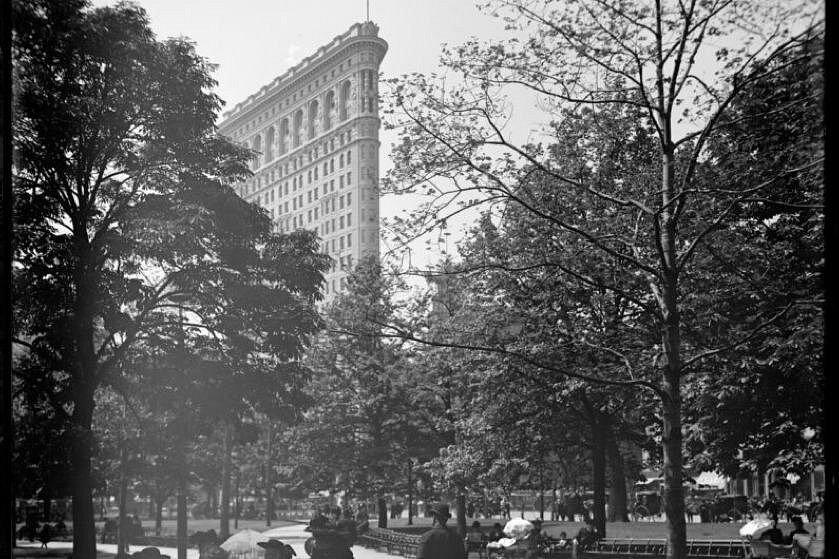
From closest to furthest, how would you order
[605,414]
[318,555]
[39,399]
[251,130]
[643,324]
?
1. [318,555]
2. [39,399]
3. [643,324]
4. [251,130]
5. [605,414]

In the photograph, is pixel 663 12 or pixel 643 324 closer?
pixel 663 12

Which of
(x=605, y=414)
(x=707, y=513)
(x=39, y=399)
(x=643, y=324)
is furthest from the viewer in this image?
(x=707, y=513)

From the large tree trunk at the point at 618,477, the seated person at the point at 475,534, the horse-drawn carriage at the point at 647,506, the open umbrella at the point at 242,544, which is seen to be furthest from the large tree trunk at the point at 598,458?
the horse-drawn carriage at the point at 647,506

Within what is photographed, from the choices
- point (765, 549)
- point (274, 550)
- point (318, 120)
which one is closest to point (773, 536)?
point (765, 549)

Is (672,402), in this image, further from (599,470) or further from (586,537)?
(599,470)

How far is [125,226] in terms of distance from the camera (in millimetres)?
19156

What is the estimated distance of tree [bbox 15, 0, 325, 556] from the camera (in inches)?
650

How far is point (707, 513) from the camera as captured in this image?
48.3m

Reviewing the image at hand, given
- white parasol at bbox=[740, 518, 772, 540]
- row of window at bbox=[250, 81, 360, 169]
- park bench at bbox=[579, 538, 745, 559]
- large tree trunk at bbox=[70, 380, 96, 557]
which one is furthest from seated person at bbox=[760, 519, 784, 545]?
row of window at bbox=[250, 81, 360, 169]

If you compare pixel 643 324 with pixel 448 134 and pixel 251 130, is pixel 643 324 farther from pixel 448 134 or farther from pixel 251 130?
pixel 251 130

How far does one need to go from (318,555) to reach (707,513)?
1514 inches

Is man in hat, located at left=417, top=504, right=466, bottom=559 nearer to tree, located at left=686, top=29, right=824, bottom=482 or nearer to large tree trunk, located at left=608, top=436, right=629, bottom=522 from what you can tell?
tree, located at left=686, top=29, right=824, bottom=482

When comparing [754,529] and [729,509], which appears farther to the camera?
[729,509]

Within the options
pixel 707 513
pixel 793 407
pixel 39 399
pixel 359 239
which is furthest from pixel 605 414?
pixel 359 239
